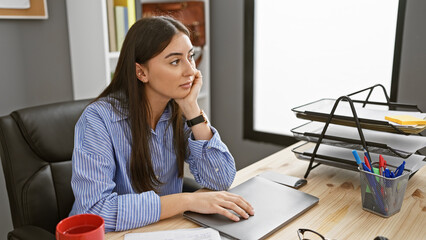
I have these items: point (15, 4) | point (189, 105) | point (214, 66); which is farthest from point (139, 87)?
point (214, 66)

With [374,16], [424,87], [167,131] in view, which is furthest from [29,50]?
[424,87]

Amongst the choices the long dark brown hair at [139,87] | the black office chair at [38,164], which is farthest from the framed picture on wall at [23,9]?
the long dark brown hair at [139,87]

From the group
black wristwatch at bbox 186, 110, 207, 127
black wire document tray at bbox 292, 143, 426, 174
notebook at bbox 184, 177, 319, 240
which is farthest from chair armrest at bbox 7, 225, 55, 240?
black wire document tray at bbox 292, 143, 426, 174

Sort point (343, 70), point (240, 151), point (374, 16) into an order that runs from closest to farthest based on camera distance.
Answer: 1. point (374, 16)
2. point (343, 70)
3. point (240, 151)

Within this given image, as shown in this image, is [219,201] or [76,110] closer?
[219,201]

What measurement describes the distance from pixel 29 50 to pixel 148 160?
3.80 ft

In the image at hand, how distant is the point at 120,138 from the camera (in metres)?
1.10

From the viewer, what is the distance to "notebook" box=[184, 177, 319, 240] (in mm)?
854

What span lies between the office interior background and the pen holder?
3.10 ft

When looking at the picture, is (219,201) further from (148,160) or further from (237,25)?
(237,25)

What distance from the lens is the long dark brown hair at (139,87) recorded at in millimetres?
1084

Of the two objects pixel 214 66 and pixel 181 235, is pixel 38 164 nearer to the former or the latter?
pixel 181 235

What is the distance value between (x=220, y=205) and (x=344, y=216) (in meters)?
0.32

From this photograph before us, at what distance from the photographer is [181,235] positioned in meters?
0.84
